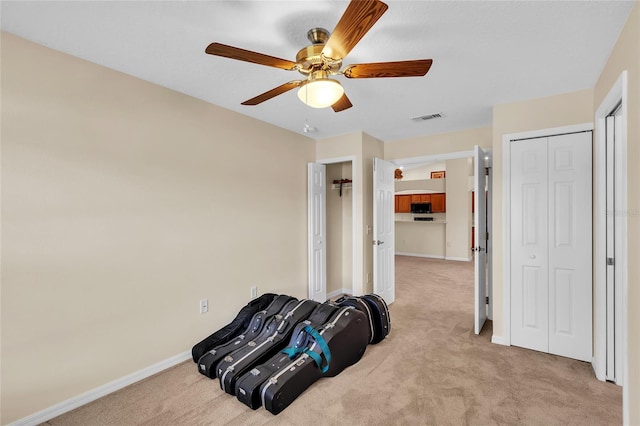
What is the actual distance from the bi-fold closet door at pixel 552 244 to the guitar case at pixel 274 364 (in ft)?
6.14

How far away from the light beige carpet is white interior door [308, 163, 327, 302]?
142 centimetres

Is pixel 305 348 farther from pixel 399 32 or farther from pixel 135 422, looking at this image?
pixel 399 32

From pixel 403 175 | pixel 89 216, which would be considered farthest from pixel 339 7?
pixel 403 175

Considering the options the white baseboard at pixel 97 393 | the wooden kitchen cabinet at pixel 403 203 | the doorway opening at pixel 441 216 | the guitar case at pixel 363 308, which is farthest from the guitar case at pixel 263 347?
the wooden kitchen cabinet at pixel 403 203

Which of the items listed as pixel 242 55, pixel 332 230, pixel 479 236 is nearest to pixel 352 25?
pixel 242 55

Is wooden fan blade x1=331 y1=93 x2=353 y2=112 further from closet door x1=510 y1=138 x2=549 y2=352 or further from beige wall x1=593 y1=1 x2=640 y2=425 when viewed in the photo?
Answer: closet door x1=510 y1=138 x2=549 y2=352

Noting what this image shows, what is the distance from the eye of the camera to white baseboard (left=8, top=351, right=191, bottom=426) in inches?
75.6

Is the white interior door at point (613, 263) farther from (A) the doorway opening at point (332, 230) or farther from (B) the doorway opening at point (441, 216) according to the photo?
(B) the doorway opening at point (441, 216)

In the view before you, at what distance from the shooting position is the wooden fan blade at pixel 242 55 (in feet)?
4.77

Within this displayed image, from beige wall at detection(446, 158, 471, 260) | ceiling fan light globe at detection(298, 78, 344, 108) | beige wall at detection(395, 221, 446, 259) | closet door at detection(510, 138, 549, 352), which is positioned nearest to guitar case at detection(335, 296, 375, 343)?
closet door at detection(510, 138, 549, 352)

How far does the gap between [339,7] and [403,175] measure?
26.9 ft

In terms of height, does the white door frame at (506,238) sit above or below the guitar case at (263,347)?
above

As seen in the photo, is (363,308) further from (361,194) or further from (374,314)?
(361,194)

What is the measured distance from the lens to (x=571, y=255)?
269 cm
